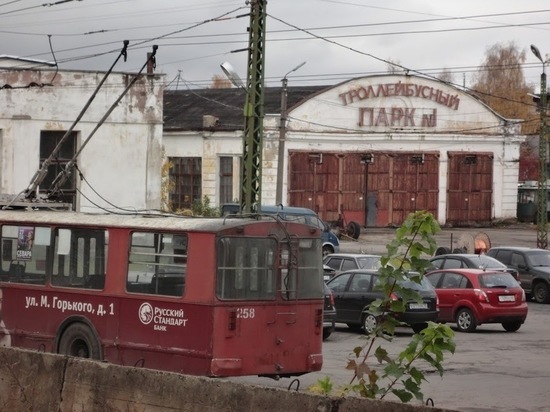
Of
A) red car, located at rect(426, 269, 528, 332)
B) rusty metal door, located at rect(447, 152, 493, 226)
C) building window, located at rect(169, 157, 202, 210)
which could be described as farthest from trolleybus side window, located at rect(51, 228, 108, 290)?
rusty metal door, located at rect(447, 152, 493, 226)

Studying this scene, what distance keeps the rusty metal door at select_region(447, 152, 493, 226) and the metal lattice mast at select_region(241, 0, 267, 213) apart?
123 ft

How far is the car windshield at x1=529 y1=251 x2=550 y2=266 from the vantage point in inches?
1497

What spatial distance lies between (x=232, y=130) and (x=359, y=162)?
6.76 m

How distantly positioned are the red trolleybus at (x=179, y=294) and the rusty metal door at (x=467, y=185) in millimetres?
45933

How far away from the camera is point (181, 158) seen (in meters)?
63.1

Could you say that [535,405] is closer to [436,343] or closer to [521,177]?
[436,343]

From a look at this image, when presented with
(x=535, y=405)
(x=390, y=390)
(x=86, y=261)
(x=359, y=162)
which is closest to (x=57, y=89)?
(x=359, y=162)

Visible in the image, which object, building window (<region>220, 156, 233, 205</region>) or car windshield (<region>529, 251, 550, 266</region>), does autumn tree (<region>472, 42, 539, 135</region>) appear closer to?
building window (<region>220, 156, 233, 205</region>)

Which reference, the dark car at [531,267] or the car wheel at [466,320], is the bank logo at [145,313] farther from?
the dark car at [531,267]

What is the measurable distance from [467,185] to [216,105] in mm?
14182

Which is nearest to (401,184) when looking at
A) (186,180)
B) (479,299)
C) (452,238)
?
(452,238)

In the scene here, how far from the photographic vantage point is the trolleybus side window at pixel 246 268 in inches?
666

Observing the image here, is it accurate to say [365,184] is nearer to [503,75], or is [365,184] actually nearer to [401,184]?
[401,184]

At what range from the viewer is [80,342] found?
1877 cm
